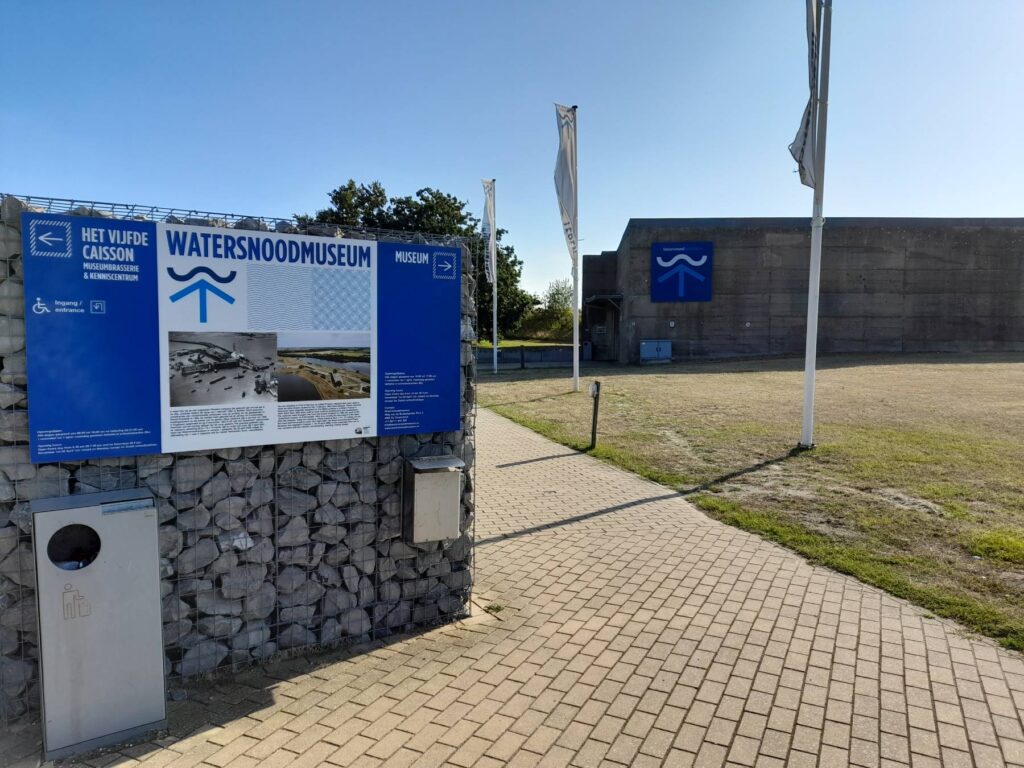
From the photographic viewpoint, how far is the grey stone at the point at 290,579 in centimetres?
384

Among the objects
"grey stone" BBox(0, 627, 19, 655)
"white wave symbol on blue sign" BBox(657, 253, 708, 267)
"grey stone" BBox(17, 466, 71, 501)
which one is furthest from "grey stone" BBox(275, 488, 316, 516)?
"white wave symbol on blue sign" BBox(657, 253, 708, 267)

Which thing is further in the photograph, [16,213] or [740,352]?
[740,352]

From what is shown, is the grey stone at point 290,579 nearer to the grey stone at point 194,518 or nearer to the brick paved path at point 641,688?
the brick paved path at point 641,688

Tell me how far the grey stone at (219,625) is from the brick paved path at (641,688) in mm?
261

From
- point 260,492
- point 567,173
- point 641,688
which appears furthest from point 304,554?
point 567,173

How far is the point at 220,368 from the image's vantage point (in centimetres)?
356

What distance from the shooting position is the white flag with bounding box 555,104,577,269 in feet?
56.4

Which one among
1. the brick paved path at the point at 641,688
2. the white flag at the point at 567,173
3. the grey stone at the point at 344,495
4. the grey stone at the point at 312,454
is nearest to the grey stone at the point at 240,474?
the grey stone at the point at 312,454

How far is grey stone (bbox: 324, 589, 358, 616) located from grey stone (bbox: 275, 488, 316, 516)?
55 centimetres

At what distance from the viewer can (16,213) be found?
3.05 m

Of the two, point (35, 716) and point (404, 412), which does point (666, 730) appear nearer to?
point (404, 412)

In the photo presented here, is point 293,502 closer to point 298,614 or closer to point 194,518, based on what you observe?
point 194,518

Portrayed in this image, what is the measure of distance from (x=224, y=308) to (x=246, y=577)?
1.49m

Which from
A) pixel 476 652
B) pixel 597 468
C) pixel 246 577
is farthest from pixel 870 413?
pixel 246 577
